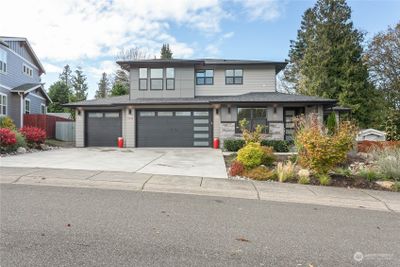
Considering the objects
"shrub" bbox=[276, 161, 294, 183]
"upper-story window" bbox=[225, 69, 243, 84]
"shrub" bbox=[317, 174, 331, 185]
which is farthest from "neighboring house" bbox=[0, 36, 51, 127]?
"shrub" bbox=[317, 174, 331, 185]

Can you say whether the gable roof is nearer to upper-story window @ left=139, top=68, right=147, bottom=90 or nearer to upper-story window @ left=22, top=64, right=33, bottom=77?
upper-story window @ left=22, top=64, right=33, bottom=77

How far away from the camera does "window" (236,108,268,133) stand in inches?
674

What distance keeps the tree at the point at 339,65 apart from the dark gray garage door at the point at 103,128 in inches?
770

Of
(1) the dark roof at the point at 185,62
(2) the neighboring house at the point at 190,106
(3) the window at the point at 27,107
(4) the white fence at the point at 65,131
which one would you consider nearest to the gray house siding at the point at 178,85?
(2) the neighboring house at the point at 190,106

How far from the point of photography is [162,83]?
18922 millimetres

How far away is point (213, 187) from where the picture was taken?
7.23 metres

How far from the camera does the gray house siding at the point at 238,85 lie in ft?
63.2

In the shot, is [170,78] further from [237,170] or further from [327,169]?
[327,169]

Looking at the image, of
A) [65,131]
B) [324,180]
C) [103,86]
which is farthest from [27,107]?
[103,86]

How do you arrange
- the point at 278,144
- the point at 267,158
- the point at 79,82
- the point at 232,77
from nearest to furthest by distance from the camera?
the point at 267,158, the point at 278,144, the point at 232,77, the point at 79,82

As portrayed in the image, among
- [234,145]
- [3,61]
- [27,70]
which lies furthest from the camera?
[27,70]

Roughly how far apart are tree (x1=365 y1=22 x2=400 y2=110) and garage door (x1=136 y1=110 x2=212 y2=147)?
17.9 meters

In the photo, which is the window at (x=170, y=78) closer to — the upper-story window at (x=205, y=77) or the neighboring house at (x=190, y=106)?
the neighboring house at (x=190, y=106)

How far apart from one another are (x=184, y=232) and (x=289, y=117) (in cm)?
1513
